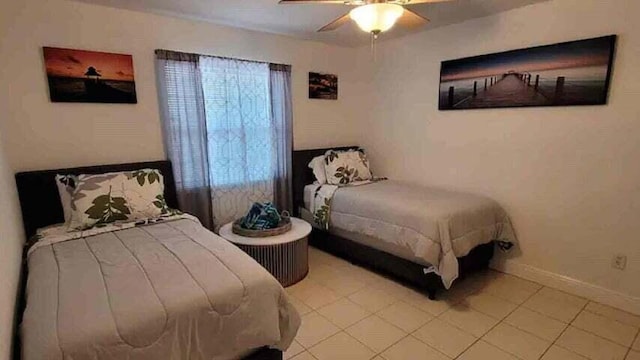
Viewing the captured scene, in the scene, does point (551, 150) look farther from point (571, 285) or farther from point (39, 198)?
point (39, 198)

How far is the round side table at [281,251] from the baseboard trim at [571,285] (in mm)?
1826

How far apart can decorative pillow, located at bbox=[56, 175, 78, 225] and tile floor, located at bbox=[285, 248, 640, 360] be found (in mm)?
1706

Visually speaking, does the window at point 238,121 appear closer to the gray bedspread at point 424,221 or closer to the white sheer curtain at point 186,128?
the white sheer curtain at point 186,128

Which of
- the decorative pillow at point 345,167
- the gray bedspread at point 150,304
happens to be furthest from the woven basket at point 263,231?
the decorative pillow at point 345,167

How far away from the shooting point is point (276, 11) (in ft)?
8.95

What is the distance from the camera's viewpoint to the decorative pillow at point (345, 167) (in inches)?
141

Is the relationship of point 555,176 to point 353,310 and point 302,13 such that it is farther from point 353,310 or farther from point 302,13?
point 302,13

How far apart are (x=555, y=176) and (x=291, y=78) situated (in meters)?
2.62

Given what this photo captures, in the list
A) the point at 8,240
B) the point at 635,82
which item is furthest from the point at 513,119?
the point at 8,240

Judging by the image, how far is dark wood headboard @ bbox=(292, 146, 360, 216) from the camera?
145 inches

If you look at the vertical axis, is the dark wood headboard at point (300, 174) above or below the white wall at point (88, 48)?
below

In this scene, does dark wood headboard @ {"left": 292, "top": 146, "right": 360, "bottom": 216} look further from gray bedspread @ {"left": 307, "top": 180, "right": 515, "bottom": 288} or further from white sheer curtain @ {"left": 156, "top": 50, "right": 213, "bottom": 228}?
white sheer curtain @ {"left": 156, "top": 50, "right": 213, "bottom": 228}

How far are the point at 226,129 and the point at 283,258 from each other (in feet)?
4.52

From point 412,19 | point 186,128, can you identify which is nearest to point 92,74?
point 186,128
